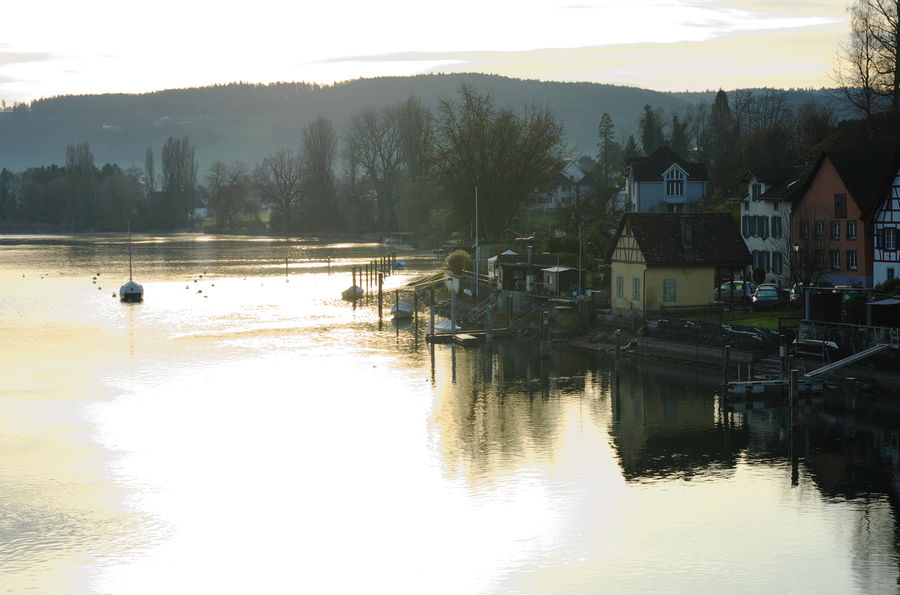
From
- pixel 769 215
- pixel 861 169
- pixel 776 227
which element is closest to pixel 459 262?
pixel 769 215

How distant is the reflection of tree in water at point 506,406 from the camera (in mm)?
40250

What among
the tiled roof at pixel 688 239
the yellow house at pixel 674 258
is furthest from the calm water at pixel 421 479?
the tiled roof at pixel 688 239

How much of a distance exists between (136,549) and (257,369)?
29.0 meters

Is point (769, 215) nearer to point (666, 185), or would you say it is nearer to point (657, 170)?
point (666, 185)

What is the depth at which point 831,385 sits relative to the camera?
47.0 metres

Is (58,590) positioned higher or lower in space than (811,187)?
lower

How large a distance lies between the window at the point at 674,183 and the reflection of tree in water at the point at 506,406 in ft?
153

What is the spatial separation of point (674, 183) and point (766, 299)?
48.4 meters

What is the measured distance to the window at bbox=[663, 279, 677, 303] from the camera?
6050 cm

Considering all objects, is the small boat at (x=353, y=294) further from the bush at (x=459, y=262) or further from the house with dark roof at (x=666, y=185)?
the house with dark roof at (x=666, y=185)

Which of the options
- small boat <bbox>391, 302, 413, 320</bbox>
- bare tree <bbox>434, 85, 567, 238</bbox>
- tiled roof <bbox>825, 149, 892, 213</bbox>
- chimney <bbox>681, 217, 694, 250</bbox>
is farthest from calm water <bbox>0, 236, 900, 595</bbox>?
bare tree <bbox>434, 85, 567, 238</bbox>

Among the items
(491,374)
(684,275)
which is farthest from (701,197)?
(491,374)

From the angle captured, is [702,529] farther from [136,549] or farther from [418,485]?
[136,549]

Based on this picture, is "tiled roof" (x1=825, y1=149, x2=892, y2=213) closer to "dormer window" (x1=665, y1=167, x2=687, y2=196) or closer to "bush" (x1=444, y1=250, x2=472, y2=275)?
"bush" (x1=444, y1=250, x2=472, y2=275)
